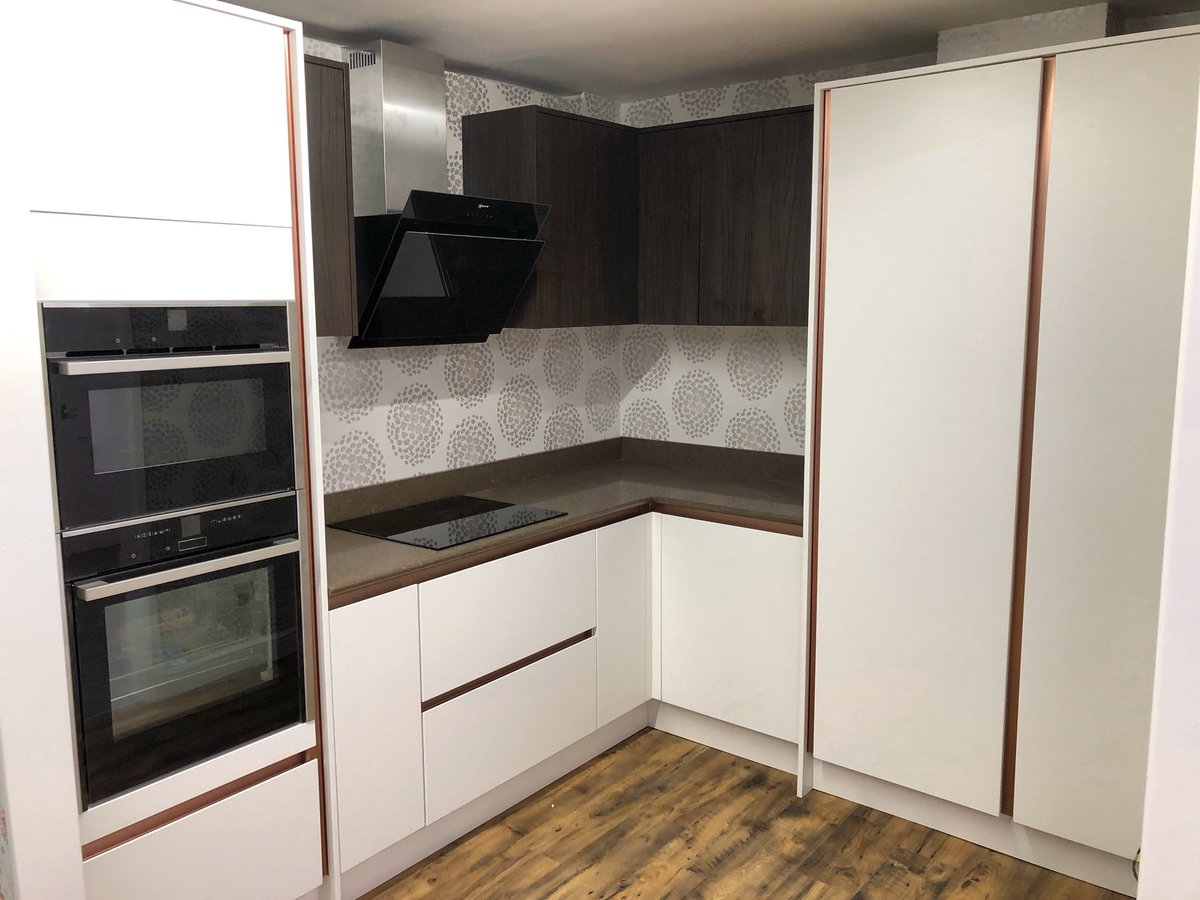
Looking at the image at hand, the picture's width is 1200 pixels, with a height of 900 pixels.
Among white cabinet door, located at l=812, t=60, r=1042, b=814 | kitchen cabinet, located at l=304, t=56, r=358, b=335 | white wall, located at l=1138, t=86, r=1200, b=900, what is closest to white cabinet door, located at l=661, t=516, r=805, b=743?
white cabinet door, located at l=812, t=60, r=1042, b=814

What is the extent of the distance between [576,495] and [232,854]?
5.42ft

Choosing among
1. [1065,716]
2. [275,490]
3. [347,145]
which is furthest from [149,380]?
[1065,716]

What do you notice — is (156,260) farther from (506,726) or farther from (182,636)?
(506,726)

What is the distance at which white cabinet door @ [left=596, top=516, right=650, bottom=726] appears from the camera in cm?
317

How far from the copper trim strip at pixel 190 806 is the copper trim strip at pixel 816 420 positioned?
5.02 ft

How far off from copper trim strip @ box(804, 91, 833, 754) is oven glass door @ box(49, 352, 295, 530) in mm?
1523

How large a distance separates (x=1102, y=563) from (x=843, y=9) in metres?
1.63

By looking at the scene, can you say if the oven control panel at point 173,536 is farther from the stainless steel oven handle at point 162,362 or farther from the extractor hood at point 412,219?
the extractor hood at point 412,219

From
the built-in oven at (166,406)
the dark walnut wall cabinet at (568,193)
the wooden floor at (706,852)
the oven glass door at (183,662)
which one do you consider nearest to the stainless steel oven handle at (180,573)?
the oven glass door at (183,662)

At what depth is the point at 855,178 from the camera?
2.68 meters

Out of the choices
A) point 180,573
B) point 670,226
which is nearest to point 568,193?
point 670,226

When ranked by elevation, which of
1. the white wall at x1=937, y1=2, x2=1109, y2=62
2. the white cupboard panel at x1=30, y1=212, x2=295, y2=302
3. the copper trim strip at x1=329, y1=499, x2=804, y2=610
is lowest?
the copper trim strip at x1=329, y1=499, x2=804, y2=610

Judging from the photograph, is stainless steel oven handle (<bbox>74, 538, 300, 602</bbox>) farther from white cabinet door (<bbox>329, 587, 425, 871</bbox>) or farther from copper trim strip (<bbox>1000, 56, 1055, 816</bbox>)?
copper trim strip (<bbox>1000, 56, 1055, 816</bbox>)

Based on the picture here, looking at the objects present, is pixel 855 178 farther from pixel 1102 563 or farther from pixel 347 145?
pixel 347 145
